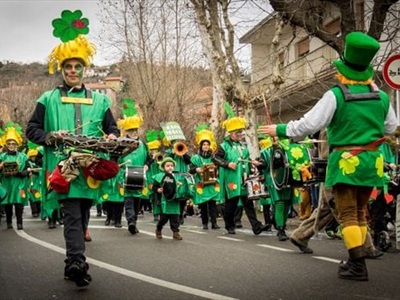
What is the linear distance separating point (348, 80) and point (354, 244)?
62.0 inches

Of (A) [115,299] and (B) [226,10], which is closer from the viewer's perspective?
(A) [115,299]

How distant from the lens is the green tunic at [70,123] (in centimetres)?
649

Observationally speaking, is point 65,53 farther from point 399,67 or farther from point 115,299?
point 399,67

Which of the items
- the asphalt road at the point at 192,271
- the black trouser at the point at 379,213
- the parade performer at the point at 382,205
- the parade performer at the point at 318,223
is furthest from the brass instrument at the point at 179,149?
the parade performer at the point at 318,223

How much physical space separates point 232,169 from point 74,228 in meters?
7.21

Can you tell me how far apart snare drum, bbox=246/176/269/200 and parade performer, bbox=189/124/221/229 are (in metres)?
2.02

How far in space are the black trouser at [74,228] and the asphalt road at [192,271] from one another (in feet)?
0.99

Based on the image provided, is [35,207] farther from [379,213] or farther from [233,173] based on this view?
[379,213]

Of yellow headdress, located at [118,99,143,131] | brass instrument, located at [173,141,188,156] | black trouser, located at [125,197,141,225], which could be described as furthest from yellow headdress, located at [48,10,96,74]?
brass instrument, located at [173,141,188,156]

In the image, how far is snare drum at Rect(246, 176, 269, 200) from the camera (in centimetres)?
1248

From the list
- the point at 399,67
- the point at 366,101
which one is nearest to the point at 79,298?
the point at 366,101

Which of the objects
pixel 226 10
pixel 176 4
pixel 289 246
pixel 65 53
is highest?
pixel 176 4

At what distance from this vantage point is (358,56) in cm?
644

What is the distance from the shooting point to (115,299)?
555 cm
